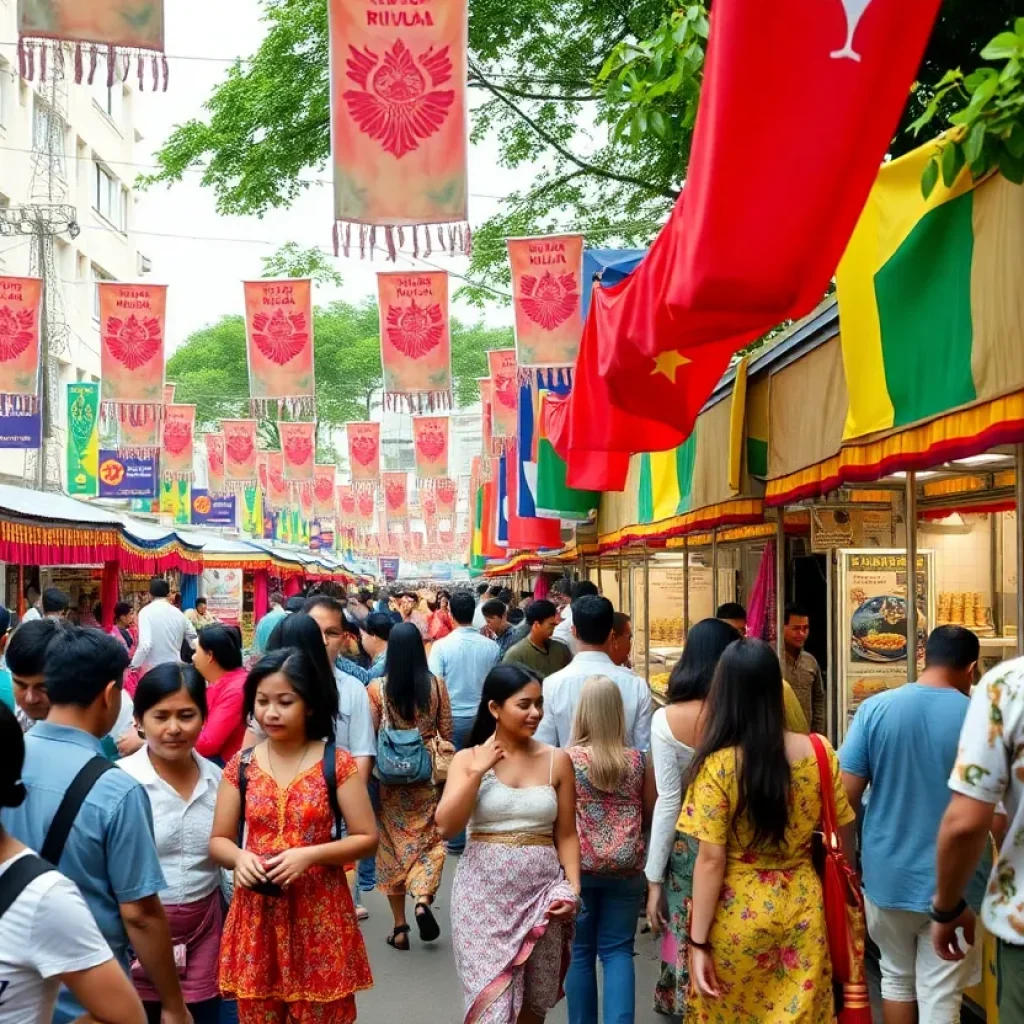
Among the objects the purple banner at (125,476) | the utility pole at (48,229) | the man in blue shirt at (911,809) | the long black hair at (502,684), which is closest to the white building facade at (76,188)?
the utility pole at (48,229)

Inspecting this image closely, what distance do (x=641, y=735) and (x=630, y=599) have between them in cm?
1229

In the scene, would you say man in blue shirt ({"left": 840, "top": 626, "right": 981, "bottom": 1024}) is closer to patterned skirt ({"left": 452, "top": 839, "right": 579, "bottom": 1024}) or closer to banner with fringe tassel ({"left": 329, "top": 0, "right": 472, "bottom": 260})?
patterned skirt ({"left": 452, "top": 839, "right": 579, "bottom": 1024})

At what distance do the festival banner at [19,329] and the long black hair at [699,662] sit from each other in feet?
50.7

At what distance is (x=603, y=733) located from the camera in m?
5.59

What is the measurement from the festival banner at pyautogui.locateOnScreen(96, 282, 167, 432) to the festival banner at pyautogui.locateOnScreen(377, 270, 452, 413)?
4.47 m

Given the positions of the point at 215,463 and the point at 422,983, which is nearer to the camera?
the point at 422,983

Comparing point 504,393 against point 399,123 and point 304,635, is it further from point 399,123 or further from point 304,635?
point 304,635

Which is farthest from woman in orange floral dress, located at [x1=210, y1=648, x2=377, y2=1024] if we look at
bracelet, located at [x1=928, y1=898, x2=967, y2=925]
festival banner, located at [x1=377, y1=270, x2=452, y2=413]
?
festival banner, located at [x1=377, y1=270, x2=452, y2=413]

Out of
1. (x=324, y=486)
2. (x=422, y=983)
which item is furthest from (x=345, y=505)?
(x=422, y=983)

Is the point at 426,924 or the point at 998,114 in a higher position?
the point at 998,114

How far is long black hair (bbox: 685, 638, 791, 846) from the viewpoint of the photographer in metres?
4.21

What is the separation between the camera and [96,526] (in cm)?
1962

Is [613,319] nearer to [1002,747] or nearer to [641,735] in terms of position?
[641,735]

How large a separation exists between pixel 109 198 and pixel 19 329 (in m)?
25.3
